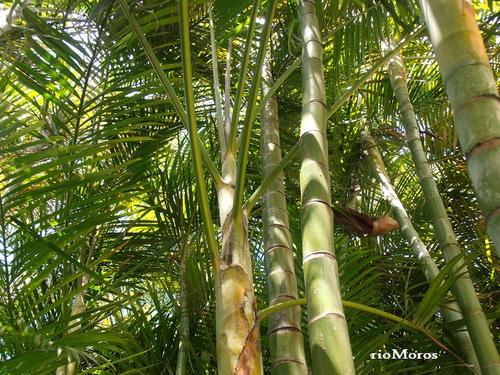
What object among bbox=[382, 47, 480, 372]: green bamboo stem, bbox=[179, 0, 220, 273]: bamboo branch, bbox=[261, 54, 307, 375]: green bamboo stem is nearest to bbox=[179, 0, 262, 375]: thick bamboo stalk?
bbox=[179, 0, 220, 273]: bamboo branch

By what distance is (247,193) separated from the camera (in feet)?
8.60

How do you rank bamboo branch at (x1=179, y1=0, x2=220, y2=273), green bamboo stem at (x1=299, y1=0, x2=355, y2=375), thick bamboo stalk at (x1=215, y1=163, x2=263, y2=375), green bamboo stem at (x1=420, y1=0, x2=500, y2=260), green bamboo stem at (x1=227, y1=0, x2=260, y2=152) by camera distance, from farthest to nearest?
1. green bamboo stem at (x1=227, y1=0, x2=260, y2=152)
2. bamboo branch at (x1=179, y1=0, x2=220, y2=273)
3. thick bamboo stalk at (x1=215, y1=163, x2=263, y2=375)
4. green bamboo stem at (x1=299, y1=0, x2=355, y2=375)
5. green bamboo stem at (x1=420, y1=0, x2=500, y2=260)

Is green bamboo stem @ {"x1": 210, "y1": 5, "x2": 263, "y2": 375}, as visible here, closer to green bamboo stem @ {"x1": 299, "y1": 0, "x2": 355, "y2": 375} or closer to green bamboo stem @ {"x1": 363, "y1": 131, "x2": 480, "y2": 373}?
green bamboo stem @ {"x1": 299, "y1": 0, "x2": 355, "y2": 375}

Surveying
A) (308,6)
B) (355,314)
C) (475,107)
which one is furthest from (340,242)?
(475,107)

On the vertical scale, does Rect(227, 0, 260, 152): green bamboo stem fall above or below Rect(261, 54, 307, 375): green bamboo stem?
above

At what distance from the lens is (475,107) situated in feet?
2.34

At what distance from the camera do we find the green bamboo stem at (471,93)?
667 mm

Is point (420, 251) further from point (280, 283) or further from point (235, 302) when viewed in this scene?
point (235, 302)

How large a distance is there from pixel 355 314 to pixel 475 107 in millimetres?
1378

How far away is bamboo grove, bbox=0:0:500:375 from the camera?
3.44ft

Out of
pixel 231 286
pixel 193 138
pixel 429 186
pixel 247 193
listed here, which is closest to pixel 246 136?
pixel 193 138

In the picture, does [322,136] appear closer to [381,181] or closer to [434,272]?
[434,272]

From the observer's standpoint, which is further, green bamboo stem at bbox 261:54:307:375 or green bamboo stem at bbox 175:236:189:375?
green bamboo stem at bbox 175:236:189:375

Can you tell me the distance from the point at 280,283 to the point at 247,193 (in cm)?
130
